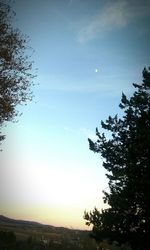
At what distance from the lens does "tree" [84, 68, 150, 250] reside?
80.0 feet

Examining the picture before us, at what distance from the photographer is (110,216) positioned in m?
25.1

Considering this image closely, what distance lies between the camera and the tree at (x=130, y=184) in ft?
80.0

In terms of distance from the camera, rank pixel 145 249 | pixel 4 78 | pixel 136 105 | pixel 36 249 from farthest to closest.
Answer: pixel 36 249 < pixel 136 105 < pixel 4 78 < pixel 145 249

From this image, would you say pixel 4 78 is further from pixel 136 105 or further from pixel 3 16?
pixel 136 105

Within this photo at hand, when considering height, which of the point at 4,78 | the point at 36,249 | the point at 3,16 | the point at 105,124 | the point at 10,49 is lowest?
the point at 36,249

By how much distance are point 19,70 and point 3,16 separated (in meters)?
4.16

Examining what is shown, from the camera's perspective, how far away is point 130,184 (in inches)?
972

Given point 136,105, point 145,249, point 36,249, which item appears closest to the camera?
point 145,249

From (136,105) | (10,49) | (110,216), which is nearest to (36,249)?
(110,216)

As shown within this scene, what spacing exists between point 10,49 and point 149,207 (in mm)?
Answer: 15651

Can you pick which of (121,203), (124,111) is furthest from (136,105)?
Answer: (121,203)

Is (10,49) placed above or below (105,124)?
above

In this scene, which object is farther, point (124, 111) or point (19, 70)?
point (124, 111)

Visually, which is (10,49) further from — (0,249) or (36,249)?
(36,249)
